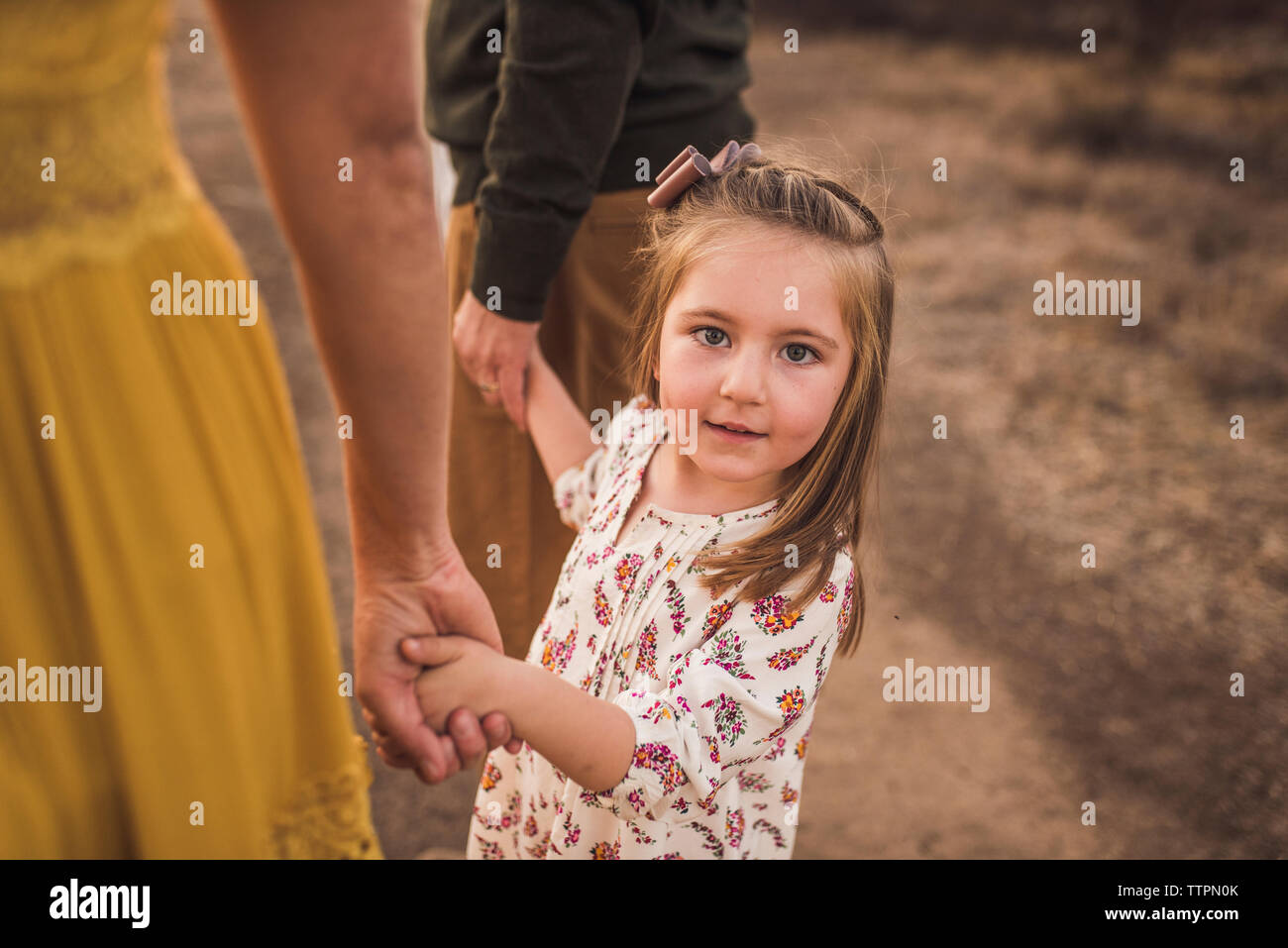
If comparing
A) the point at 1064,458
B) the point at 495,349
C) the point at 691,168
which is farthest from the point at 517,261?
the point at 1064,458

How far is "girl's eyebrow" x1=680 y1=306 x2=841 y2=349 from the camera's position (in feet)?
4.06

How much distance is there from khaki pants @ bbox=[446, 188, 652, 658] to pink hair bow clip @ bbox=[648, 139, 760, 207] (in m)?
0.26

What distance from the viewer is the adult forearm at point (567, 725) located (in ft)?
3.89

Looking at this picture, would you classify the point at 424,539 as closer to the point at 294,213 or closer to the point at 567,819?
the point at 294,213

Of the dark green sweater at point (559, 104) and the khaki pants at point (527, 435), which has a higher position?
the dark green sweater at point (559, 104)

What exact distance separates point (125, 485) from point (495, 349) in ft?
2.55

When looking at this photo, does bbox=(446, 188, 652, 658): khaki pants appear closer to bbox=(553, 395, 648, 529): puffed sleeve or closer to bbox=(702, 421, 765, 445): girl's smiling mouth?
bbox=(553, 395, 648, 529): puffed sleeve

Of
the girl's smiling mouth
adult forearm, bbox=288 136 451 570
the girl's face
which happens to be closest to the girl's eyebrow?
the girl's face

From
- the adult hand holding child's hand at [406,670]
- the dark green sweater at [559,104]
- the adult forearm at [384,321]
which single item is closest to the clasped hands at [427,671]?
the adult hand holding child's hand at [406,670]

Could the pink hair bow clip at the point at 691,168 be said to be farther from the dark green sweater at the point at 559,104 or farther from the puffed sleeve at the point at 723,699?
the puffed sleeve at the point at 723,699

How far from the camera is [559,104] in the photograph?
146 centimetres

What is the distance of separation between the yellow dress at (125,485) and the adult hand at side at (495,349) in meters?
0.60

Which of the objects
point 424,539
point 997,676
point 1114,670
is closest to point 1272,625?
point 1114,670

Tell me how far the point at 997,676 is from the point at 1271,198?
179 inches
